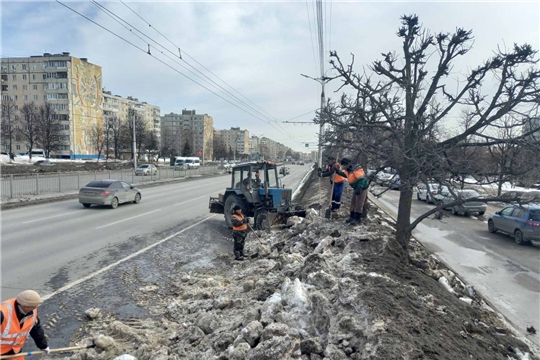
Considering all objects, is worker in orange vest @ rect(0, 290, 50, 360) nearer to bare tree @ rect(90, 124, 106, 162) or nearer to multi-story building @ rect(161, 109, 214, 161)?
multi-story building @ rect(161, 109, 214, 161)

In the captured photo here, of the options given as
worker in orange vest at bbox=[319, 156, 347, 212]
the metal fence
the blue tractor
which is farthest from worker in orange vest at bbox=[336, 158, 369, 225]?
the metal fence

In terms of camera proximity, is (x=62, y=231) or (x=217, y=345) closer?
(x=217, y=345)

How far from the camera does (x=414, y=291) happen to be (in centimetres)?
484

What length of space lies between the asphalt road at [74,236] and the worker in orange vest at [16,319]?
9.56 feet

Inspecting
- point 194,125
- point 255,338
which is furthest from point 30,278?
point 194,125

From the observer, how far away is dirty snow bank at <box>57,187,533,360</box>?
349cm

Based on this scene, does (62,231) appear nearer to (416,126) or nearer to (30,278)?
(30,278)

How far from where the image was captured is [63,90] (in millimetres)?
72938

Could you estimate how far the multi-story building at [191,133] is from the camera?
91250 mm

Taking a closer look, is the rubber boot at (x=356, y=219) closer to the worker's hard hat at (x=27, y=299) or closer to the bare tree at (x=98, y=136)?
the worker's hard hat at (x=27, y=299)

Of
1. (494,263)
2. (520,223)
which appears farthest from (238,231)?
(520,223)

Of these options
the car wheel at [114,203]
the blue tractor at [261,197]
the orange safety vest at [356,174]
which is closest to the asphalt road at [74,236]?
the car wheel at [114,203]

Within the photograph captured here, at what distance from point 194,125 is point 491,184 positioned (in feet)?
465

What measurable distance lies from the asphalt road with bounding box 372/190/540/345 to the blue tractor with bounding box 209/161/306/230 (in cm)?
504
